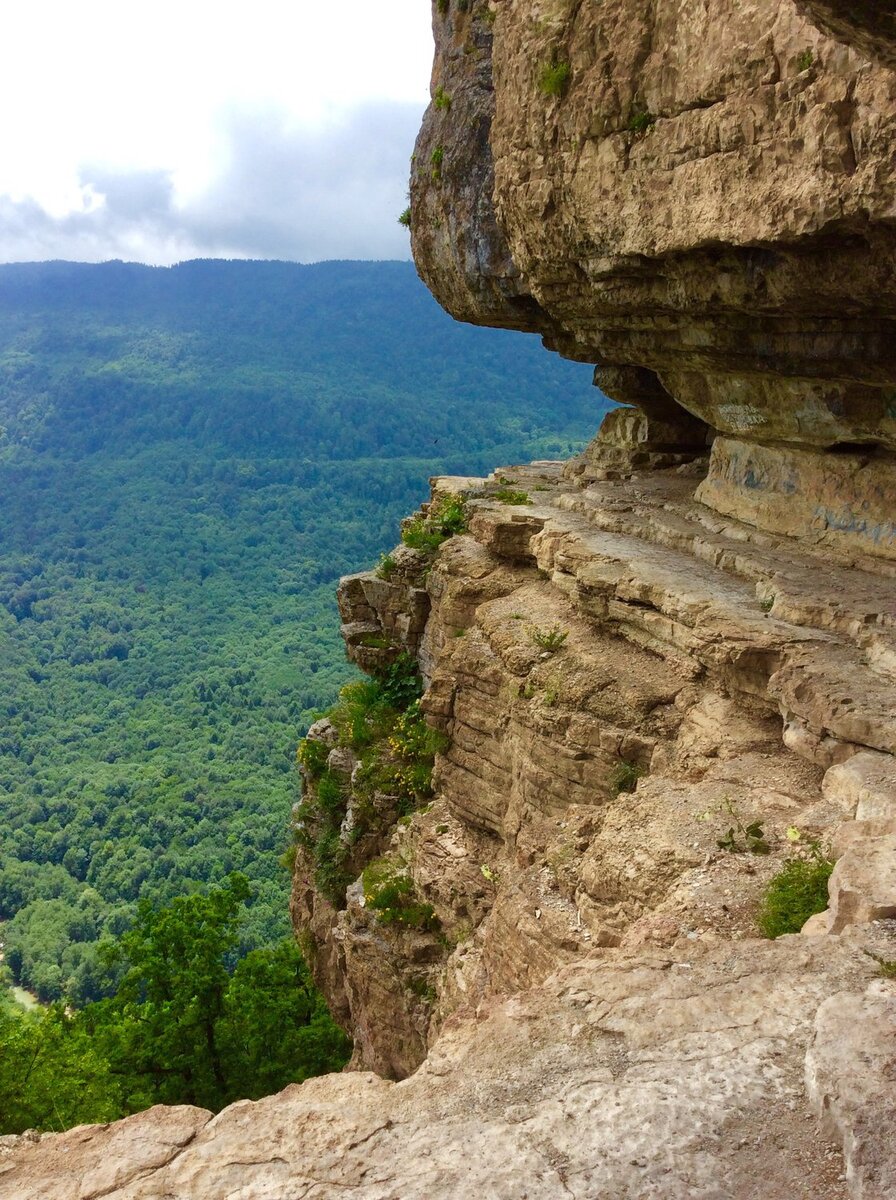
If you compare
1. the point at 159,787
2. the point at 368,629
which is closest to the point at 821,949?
the point at 368,629

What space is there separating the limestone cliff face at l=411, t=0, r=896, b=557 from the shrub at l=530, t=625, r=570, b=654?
11.6 ft

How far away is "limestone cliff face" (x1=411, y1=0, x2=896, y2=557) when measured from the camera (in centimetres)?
810

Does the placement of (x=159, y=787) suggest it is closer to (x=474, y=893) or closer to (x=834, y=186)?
(x=474, y=893)

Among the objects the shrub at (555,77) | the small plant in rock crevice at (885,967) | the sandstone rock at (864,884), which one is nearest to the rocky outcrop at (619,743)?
the sandstone rock at (864,884)

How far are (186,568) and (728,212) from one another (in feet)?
351

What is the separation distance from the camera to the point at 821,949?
5793mm

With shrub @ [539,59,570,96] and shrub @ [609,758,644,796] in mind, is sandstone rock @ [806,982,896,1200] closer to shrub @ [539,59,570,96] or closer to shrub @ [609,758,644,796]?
shrub @ [609,758,644,796]

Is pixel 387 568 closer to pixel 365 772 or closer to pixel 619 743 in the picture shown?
pixel 365 772

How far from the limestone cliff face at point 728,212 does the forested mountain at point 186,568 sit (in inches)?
1213

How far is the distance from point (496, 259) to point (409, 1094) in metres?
15.1

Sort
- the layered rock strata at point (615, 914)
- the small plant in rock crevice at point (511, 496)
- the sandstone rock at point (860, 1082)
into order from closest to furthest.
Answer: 1. the sandstone rock at point (860, 1082)
2. the layered rock strata at point (615, 914)
3. the small plant in rock crevice at point (511, 496)

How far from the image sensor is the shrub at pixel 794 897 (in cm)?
656

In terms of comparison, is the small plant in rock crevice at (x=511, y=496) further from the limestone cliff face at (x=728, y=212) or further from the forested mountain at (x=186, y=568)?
the forested mountain at (x=186, y=568)

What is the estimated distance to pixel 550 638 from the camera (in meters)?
12.7
